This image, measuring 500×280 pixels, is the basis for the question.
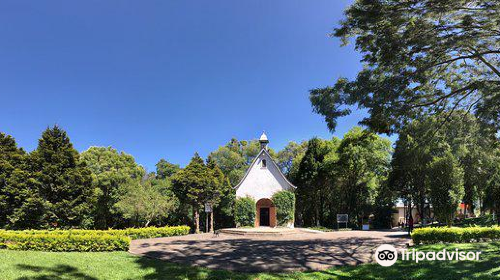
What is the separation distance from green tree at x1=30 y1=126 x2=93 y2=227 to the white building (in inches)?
509

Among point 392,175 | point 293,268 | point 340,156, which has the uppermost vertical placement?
point 340,156

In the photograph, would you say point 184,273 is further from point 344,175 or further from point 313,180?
point 344,175

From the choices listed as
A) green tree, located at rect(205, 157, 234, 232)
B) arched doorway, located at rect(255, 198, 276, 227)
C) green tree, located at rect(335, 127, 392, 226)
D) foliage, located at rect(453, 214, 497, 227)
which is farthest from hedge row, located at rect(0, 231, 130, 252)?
foliage, located at rect(453, 214, 497, 227)

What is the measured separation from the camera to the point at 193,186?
2558 cm

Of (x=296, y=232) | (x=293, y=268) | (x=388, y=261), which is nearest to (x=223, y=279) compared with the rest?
(x=293, y=268)

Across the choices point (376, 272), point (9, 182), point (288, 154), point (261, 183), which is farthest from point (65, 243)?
point (288, 154)

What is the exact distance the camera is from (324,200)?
3684cm

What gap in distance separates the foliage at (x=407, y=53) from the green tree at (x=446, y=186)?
7.86 metres

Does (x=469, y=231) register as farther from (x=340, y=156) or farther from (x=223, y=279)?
(x=340, y=156)

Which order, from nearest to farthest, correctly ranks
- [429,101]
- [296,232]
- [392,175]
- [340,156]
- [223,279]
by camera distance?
[223,279]
[429,101]
[296,232]
[392,175]
[340,156]

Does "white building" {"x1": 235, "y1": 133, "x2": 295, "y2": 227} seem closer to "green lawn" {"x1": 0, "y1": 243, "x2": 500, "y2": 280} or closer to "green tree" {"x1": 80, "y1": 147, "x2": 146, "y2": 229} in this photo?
"green tree" {"x1": 80, "y1": 147, "x2": 146, "y2": 229}

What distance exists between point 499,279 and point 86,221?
1029 inches

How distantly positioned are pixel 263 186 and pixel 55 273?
20.6 meters

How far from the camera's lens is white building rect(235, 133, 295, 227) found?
90.0ft
